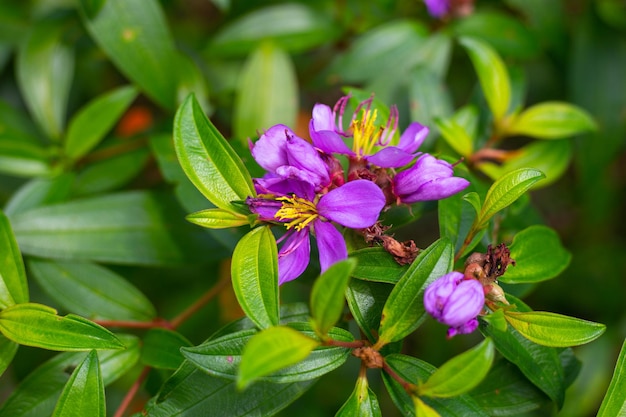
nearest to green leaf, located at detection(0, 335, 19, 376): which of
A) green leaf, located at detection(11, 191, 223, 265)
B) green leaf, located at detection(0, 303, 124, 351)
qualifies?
green leaf, located at detection(0, 303, 124, 351)

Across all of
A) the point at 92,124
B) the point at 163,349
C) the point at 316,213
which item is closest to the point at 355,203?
the point at 316,213

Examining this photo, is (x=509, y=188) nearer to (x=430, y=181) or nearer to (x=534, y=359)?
(x=430, y=181)

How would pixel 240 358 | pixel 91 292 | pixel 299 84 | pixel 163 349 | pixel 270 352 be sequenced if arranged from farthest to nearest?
pixel 299 84, pixel 91 292, pixel 163 349, pixel 240 358, pixel 270 352

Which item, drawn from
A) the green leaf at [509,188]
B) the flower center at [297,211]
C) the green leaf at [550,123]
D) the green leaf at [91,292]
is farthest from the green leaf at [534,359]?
the green leaf at [91,292]

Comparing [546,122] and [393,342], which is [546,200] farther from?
[393,342]

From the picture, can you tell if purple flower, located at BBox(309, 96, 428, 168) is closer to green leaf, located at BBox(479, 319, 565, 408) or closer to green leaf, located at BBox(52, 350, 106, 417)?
→ green leaf, located at BBox(479, 319, 565, 408)

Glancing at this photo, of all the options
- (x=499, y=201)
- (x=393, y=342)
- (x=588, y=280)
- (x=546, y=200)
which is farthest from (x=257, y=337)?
(x=546, y=200)
